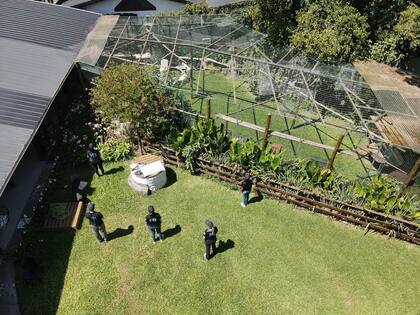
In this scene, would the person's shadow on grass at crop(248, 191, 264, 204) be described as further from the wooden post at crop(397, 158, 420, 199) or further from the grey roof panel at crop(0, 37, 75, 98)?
the grey roof panel at crop(0, 37, 75, 98)

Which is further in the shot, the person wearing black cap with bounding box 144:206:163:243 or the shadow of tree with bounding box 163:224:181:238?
the shadow of tree with bounding box 163:224:181:238

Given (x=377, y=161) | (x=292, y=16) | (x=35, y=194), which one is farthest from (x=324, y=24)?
(x=35, y=194)

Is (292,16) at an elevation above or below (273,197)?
above

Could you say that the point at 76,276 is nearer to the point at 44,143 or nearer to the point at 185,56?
the point at 44,143

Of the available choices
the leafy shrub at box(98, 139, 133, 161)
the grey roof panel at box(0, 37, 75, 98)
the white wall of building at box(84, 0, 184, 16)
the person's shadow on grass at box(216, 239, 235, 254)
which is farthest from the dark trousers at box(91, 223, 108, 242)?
the white wall of building at box(84, 0, 184, 16)

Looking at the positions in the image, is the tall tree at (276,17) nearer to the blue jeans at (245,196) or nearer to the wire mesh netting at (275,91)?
the wire mesh netting at (275,91)

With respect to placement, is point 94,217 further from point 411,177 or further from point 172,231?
point 411,177

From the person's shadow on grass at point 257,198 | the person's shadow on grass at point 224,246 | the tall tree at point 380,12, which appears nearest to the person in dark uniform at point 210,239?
the person's shadow on grass at point 224,246

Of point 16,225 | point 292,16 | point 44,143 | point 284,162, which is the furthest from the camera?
point 292,16

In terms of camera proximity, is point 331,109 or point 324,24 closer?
point 331,109
